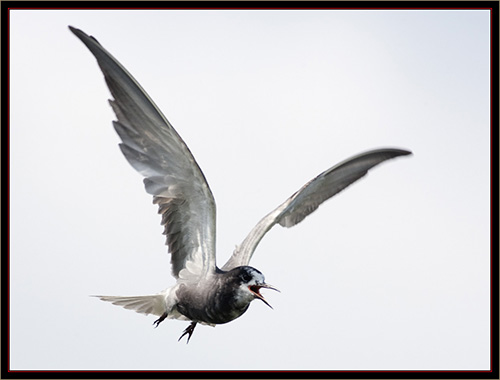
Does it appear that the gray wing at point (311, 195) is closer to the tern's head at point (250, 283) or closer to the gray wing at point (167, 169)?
the gray wing at point (167, 169)

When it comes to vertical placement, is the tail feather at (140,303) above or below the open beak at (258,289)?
below

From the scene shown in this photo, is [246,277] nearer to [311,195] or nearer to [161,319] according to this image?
[161,319]

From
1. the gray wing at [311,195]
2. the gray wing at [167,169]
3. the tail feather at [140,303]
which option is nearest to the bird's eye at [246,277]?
the gray wing at [167,169]

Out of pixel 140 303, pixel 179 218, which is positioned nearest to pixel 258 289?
pixel 179 218

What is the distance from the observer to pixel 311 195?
32.5 feet

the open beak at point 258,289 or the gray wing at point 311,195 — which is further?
the gray wing at point 311,195

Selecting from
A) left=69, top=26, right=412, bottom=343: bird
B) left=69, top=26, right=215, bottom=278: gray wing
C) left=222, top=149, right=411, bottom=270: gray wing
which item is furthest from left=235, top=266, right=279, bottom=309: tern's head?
left=222, top=149, right=411, bottom=270: gray wing

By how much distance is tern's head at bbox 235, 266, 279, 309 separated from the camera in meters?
7.69

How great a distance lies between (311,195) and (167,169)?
238cm

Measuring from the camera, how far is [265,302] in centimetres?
765

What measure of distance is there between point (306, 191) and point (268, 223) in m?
0.61

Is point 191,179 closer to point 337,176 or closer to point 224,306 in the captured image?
point 224,306

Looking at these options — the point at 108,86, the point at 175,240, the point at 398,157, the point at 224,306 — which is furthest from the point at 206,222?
the point at 398,157

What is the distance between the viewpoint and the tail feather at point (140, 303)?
9077 millimetres
